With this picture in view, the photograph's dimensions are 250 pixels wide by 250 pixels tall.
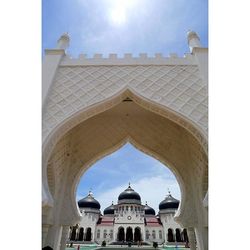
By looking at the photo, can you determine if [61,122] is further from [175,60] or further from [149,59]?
[175,60]

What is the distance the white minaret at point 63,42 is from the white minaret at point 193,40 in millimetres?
2746

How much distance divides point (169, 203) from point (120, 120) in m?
21.2

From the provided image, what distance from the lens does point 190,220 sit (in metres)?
5.26

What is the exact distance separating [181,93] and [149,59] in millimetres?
1097

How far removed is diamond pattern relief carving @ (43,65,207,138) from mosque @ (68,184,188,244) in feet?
66.3

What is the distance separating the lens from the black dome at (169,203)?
25.0m

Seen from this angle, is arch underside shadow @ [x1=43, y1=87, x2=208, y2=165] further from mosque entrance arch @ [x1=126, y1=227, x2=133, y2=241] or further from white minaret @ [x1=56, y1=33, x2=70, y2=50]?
mosque entrance arch @ [x1=126, y1=227, x2=133, y2=241]

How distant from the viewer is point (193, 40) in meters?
5.65

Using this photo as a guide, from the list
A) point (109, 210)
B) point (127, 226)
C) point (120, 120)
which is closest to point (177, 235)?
point (127, 226)

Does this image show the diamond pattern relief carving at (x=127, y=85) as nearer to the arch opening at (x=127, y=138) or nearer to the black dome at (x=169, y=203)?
the arch opening at (x=127, y=138)

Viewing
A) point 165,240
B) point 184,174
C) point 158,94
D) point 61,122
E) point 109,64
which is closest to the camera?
point 61,122

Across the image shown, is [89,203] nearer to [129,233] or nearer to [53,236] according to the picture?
[129,233]

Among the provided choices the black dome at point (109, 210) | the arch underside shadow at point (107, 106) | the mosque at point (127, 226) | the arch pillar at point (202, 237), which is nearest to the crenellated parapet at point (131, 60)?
the arch underside shadow at point (107, 106)

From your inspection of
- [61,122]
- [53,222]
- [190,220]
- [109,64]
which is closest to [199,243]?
[190,220]
